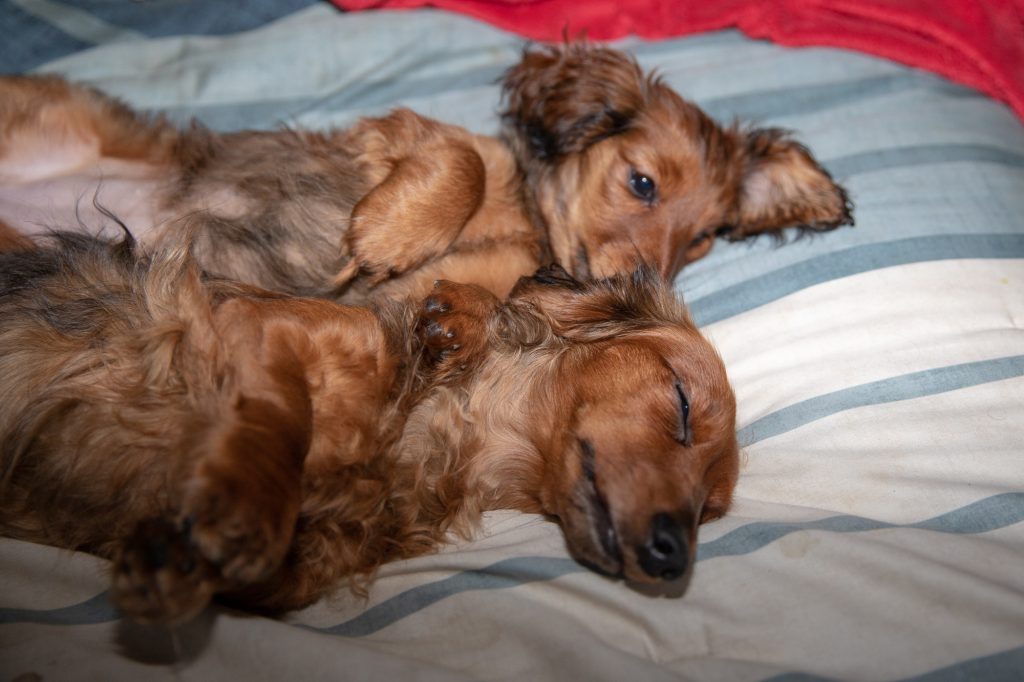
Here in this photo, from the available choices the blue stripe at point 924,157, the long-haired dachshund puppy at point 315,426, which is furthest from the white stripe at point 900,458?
the blue stripe at point 924,157

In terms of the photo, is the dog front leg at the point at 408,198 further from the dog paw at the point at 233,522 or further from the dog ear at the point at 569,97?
the dog paw at the point at 233,522

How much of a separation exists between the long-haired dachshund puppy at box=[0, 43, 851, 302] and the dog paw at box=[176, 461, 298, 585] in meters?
0.83

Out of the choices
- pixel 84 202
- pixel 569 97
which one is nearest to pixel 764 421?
pixel 569 97

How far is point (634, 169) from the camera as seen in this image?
2422 mm

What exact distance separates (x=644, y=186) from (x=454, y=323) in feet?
3.02

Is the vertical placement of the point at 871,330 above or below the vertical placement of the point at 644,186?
below

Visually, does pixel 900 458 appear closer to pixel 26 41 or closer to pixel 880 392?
pixel 880 392

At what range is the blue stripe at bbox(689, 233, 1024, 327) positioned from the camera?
2281mm

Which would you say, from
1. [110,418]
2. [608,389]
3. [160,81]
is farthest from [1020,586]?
[160,81]

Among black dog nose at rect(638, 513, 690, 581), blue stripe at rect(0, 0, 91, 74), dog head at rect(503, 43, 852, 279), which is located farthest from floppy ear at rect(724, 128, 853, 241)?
blue stripe at rect(0, 0, 91, 74)

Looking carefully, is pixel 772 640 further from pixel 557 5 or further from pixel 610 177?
pixel 557 5

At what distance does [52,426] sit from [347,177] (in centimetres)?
107

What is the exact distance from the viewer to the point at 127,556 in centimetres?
123

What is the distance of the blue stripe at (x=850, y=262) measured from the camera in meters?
2.28
